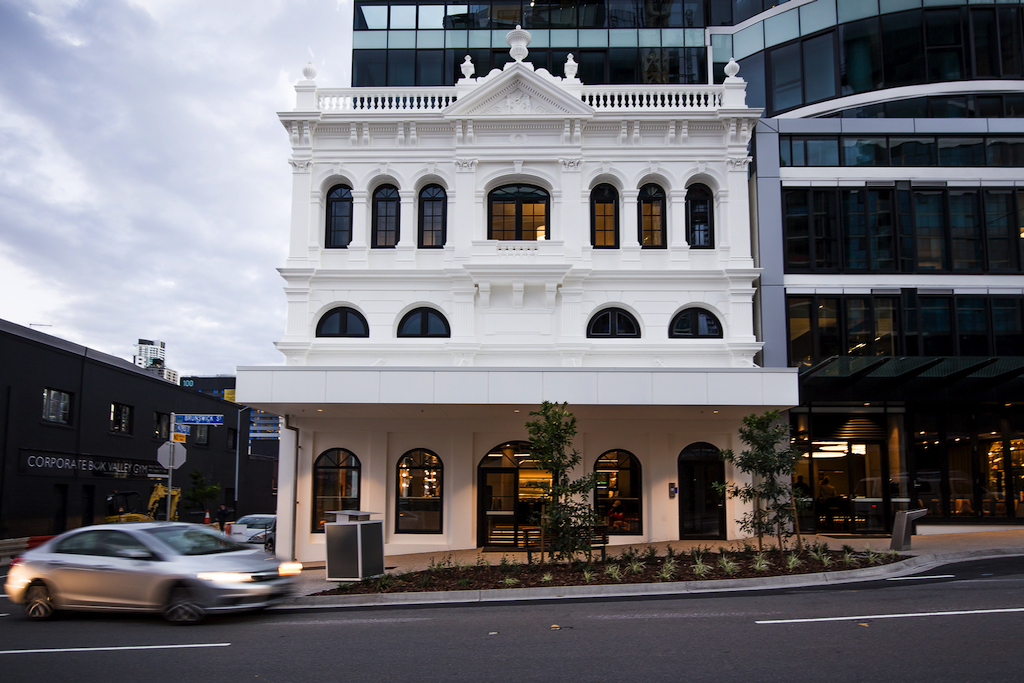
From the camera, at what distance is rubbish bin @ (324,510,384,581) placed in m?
14.4

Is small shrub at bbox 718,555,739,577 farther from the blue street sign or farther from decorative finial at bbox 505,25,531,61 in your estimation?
decorative finial at bbox 505,25,531,61

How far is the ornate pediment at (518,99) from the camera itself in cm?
2316

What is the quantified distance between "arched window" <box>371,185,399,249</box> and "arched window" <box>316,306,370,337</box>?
6.90 ft

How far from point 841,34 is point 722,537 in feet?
51.5

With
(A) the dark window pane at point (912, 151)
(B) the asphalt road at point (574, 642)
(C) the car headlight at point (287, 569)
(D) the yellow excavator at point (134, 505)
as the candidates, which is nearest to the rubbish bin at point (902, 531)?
(B) the asphalt road at point (574, 642)

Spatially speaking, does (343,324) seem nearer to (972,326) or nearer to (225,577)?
(225,577)

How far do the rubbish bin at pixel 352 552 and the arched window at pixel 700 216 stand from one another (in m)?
13.2

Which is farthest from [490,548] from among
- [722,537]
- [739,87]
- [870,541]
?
[739,87]

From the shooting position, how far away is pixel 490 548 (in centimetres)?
2077

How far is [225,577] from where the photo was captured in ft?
35.6

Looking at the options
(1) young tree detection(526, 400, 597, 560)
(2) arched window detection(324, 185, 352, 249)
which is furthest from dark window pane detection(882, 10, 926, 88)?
(1) young tree detection(526, 400, 597, 560)

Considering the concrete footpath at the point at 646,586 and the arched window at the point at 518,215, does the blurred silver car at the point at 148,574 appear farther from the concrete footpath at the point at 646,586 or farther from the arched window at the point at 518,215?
the arched window at the point at 518,215

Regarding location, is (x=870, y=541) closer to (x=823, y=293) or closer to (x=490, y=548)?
(x=823, y=293)

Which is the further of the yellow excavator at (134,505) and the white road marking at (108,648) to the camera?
the yellow excavator at (134,505)
